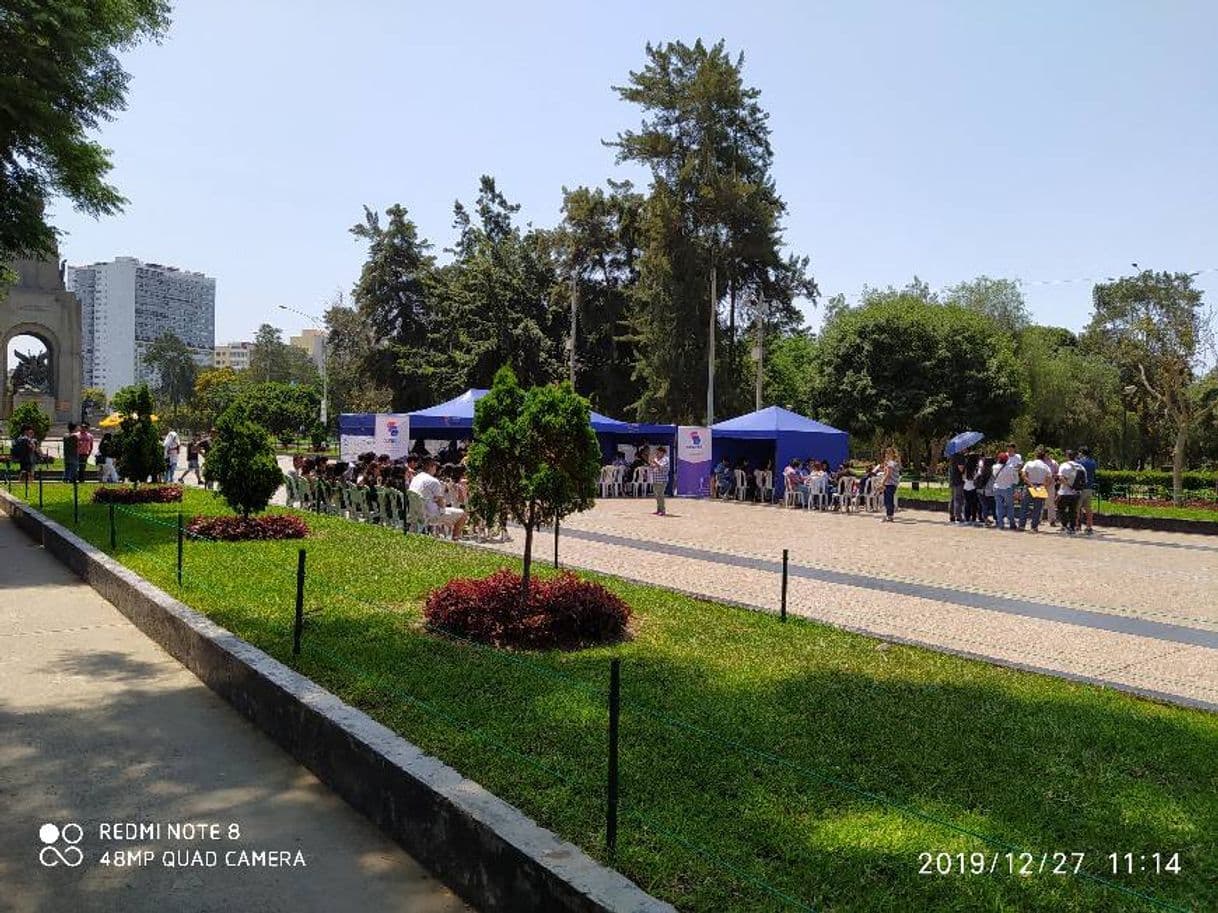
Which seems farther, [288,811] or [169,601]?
[169,601]

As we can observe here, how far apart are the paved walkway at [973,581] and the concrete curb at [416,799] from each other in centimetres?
513

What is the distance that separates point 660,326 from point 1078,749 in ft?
124

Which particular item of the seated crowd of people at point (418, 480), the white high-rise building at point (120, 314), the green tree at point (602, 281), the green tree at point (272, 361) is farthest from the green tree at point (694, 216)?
the white high-rise building at point (120, 314)

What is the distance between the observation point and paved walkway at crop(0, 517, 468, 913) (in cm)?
385

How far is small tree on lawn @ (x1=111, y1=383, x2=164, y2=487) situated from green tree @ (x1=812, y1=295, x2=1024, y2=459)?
3114 cm

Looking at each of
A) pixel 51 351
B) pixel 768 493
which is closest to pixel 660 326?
pixel 768 493

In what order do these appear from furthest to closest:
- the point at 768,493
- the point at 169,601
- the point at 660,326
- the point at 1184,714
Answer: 1. the point at 660,326
2. the point at 768,493
3. the point at 169,601
4. the point at 1184,714

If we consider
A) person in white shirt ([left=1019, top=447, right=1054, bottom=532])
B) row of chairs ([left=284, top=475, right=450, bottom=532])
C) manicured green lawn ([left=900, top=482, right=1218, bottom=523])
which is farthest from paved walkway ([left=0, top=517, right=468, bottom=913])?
manicured green lawn ([left=900, top=482, right=1218, bottom=523])

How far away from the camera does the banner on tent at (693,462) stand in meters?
29.3

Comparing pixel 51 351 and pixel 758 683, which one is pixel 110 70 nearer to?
pixel 758 683

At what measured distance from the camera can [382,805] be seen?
453cm

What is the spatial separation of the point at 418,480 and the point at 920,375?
1288 inches

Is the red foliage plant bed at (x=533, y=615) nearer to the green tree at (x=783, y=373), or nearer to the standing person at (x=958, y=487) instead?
the standing person at (x=958, y=487)

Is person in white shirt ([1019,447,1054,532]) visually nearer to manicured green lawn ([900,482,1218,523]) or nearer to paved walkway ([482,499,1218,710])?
paved walkway ([482,499,1218,710])
